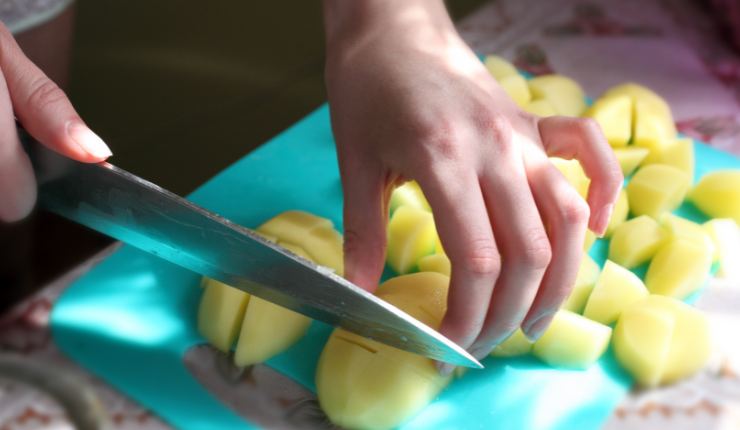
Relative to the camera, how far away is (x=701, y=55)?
2016 mm

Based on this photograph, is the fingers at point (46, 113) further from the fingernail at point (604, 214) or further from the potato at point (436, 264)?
the fingernail at point (604, 214)

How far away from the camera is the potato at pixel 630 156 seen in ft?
5.08

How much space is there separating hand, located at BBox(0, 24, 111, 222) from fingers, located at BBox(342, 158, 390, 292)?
1.08 feet

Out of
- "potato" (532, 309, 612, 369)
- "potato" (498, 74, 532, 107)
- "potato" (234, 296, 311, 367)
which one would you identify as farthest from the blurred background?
"potato" (532, 309, 612, 369)

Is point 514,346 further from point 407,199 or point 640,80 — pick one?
point 640,80

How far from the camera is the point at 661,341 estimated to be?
4.01 feet

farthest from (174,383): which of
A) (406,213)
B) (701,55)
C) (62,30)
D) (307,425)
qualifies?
(701,55)

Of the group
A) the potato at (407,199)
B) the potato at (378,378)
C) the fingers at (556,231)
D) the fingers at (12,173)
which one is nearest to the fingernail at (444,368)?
the potato at (378,378)

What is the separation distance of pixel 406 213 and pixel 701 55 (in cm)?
99

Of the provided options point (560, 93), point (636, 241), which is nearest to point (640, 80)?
point (560, 93)

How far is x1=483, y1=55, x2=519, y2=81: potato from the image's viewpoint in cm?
171

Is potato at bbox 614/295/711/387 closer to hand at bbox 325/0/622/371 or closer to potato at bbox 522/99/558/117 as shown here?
hand at bbox 325/0/622/371

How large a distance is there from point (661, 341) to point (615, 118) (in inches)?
19.7

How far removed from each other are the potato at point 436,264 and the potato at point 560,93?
0.46 m
